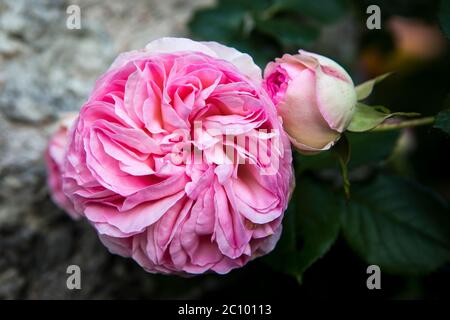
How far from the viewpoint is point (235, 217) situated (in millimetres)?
463

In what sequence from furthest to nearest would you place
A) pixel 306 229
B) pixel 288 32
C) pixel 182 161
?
pixel 288 32, pixel 306 229, pixel 182 161

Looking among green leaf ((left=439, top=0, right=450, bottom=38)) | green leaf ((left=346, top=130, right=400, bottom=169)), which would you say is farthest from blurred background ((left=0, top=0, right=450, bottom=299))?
green leaf ((left=439, top=0, right=450, bottom=38))

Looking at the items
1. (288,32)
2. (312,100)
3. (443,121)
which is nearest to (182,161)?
(312,100)

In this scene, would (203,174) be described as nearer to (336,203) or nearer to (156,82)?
(156,82)

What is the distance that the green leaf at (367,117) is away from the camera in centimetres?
50

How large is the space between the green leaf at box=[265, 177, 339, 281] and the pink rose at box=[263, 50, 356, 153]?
146mm

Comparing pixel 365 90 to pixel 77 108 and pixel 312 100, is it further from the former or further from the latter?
pixel 77 108

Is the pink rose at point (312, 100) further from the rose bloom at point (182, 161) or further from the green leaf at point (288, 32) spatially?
the green leaf at point (288, 32)

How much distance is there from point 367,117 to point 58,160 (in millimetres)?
320

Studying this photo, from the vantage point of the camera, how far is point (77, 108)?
0.74 meters

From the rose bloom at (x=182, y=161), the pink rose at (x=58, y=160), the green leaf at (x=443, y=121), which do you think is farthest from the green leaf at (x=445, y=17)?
the pink rose at (x=58, y=160)
